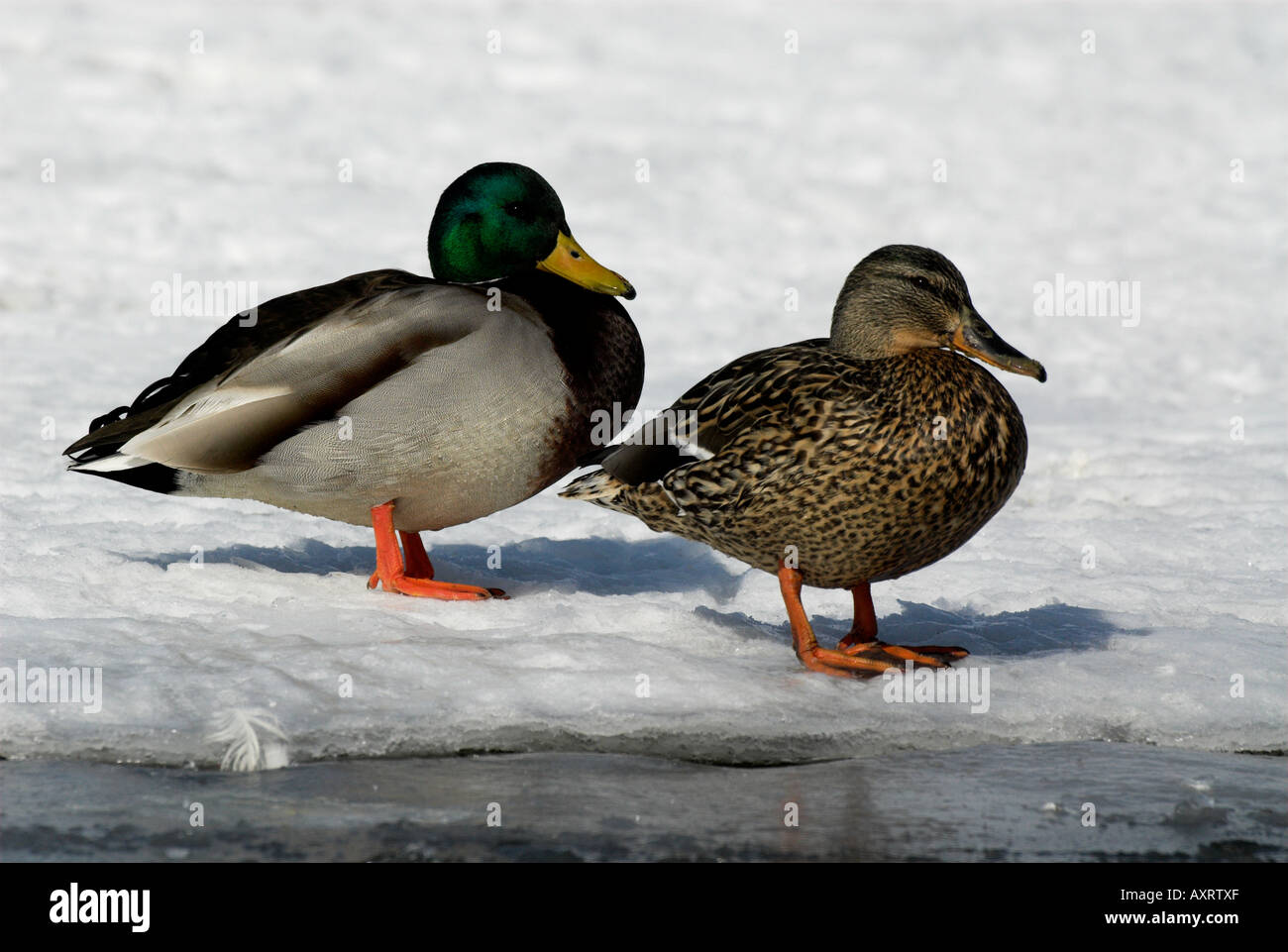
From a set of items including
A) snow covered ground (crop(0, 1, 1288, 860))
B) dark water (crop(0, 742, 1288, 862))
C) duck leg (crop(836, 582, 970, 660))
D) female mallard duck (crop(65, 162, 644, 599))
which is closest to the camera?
dark water (crop(0, 742, 1288, 862))

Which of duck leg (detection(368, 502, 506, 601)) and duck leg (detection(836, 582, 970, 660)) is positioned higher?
duck leg (detection(368, 502, 506, 601))

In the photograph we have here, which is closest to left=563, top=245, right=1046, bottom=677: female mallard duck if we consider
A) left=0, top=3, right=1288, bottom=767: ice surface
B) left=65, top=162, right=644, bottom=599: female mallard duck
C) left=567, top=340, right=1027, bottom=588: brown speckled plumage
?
left=567, top=340, right=1027, bottom=588: brown speckled plumage

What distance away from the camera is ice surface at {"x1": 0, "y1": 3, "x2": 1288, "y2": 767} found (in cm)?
384

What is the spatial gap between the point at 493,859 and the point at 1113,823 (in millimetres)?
1242

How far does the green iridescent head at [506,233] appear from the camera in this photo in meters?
5.02

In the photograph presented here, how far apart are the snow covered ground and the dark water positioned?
172 millimetres

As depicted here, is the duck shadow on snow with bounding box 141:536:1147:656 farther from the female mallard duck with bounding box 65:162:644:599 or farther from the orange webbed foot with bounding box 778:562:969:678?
the female mallard duck with bounding box 65:162:644:599

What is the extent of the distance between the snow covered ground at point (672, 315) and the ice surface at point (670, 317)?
0.02 metres

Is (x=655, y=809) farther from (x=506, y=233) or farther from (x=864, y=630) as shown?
(x=506, y=233)

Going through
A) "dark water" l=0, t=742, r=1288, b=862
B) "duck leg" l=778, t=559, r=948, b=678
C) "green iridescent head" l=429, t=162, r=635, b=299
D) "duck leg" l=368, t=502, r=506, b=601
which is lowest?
"dark water" l=0, t=742, r=1288, b=862

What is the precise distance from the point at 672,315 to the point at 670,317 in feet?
0.12

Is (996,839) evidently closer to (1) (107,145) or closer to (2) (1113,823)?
(2) (1113,823)

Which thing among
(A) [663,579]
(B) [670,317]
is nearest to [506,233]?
(A) [663,579]

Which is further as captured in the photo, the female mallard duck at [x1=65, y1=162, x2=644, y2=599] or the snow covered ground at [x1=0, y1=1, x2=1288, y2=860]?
the female mallard duck at [x1=65, y1=162, x2=644, y2=599]
